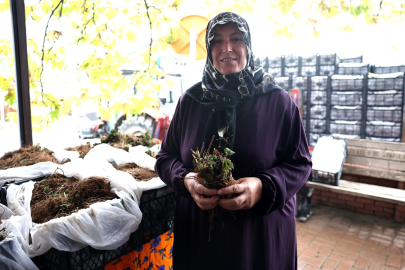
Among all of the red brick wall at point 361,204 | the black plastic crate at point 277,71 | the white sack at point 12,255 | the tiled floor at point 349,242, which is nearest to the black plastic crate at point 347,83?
the black plastic crate at point 277,71

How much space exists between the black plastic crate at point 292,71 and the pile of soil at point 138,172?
16.5 feet

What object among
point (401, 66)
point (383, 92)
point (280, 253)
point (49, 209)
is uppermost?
point (401, 66)

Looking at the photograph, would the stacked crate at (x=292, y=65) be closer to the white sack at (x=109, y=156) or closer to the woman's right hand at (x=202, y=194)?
the white sack at (x=109, y=156)

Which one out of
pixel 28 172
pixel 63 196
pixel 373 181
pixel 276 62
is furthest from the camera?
pixel 276 62

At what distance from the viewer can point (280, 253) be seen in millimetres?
1501

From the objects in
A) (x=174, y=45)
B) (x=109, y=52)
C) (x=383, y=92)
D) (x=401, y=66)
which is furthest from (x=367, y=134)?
(x=109, y=52)

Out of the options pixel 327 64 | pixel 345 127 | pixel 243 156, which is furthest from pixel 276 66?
pixel 243 156

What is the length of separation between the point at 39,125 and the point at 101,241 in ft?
8.56

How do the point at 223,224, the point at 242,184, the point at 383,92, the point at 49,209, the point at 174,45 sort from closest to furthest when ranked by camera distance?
the point at 242,184, the point at 223,224, the point at 49,209, the point at 174,45, the point at 383,92

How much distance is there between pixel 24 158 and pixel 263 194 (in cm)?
200

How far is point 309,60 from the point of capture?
20.8ft

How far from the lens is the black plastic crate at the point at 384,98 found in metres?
5.18

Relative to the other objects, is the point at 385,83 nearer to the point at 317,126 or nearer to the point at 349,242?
the point at 317,126

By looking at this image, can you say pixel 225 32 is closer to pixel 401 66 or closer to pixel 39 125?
pixel 39 125
